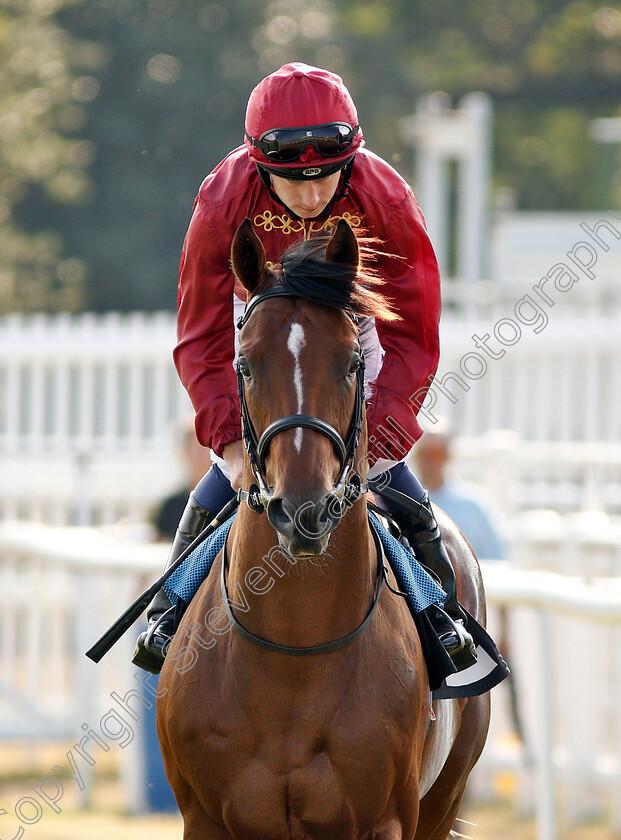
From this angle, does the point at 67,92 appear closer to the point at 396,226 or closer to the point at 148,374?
the point at 148,374

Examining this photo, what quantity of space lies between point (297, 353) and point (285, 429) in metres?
0.24

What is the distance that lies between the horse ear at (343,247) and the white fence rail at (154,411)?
22.0ft

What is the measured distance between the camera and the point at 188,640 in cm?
395

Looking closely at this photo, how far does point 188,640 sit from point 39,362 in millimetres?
7799

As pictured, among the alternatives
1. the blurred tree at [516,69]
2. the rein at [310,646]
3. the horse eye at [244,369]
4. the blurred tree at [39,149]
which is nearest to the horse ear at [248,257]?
the horse eye at [244,369]

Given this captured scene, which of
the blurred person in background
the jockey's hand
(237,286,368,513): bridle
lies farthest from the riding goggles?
the blurred person in background

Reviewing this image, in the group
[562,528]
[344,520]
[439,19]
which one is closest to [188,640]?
[344,520]

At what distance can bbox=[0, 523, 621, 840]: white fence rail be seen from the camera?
6211mm

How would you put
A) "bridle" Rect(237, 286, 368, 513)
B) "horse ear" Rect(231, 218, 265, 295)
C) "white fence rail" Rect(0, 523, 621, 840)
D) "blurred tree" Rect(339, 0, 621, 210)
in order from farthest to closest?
"blurred tree" Rect(339, 0, 621, 210), "white fence rail" Rect(0, 523, 621, 840), "horse ear" Rect(231, 218, 265, 295), "bridle" Rect(237, 286, 368, 513)

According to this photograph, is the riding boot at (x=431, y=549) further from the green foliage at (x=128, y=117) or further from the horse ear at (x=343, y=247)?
the green foliage at (x=128, y=117)

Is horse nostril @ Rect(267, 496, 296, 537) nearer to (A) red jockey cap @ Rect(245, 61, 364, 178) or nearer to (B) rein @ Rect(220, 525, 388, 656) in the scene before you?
(B) rein @ Rect(220, 525, 388, 656)

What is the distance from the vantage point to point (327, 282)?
11.7ft

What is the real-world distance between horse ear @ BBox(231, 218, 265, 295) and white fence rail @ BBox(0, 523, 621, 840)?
2686 mm

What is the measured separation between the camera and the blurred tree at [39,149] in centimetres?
2397
